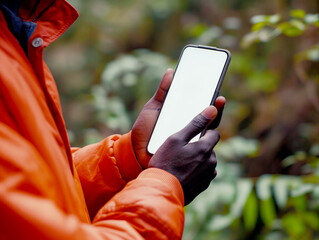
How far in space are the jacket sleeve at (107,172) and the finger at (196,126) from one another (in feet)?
0.80

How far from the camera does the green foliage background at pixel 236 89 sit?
1641mm

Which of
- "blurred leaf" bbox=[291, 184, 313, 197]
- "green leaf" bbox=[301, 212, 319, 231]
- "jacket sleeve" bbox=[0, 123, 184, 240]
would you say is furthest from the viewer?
"green leaf" bbox=[301, 212, 319, 231]

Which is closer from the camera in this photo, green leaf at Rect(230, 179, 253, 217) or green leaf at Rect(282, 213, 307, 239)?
green leaf at Rect(230, 179, 253, 217)

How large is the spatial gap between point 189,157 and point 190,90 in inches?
9.5

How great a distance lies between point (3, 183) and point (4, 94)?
0.51ft

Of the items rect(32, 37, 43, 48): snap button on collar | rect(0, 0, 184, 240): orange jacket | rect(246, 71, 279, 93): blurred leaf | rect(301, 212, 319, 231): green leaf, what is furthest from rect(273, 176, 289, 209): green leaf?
rect(246, 71, 279, 93): blurred leaf

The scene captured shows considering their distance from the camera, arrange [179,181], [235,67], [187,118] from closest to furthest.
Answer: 1. [179,181]
2. [187,118]
3. [235,67]

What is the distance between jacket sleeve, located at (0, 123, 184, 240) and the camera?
485 mm

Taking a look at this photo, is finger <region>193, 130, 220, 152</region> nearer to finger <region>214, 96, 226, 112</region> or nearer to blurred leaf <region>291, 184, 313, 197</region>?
finger <region>214, 96, 226, 112</region>

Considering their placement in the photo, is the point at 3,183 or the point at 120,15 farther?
the point at 120,15

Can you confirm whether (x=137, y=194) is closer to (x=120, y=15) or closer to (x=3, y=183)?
(x=3, y=183)

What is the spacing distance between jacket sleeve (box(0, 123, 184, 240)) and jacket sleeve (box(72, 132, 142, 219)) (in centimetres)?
32

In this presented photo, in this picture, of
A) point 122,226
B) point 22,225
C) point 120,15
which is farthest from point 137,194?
point 120,15

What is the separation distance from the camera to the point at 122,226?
626mm
